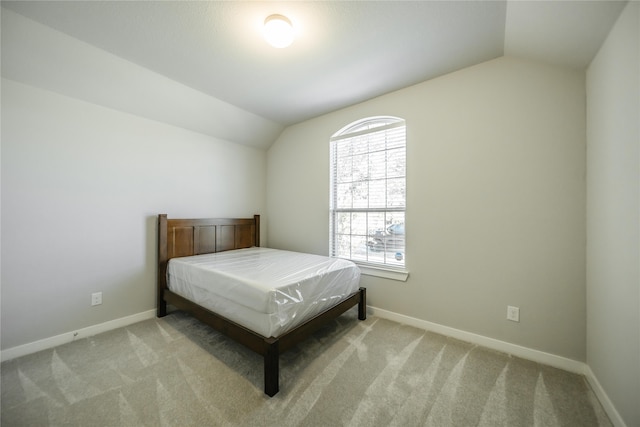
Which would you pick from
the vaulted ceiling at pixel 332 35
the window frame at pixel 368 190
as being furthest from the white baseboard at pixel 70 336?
the vaulted ceiling at pixel 332 35

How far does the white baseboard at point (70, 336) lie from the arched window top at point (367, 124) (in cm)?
308

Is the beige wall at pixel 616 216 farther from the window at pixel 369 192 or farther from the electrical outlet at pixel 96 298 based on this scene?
the electrical outlet at pixel 96 298

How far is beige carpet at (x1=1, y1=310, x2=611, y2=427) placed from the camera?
4.42 ft

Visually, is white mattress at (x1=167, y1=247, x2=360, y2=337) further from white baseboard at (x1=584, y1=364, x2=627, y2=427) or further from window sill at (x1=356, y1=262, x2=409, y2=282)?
white baseboard at (x1=584, y1=364, x2=627, y2=427)

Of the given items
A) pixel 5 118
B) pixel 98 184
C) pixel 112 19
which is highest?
pixel 112 19

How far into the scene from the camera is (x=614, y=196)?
1370 millimetres

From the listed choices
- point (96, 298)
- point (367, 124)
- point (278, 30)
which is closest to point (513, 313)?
point (367, 124)

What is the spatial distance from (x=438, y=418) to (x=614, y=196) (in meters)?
1.63

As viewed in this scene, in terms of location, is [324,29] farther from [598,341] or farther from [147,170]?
[598,341]

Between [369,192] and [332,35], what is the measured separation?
161 centimetres

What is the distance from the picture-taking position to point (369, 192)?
2.86 m

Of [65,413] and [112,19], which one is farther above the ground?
[112,19]

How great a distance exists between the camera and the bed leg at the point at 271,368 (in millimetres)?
1511

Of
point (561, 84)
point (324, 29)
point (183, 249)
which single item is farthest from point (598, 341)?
point (183, 249)
